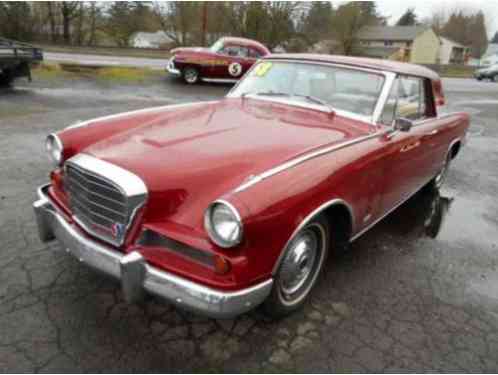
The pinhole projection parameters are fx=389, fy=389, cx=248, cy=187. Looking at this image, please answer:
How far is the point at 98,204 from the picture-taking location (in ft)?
7.47

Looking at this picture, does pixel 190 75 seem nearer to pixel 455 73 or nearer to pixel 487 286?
pixel 487 286

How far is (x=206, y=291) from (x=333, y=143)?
138 centimetres

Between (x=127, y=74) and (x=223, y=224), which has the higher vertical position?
(x=127, y=74)

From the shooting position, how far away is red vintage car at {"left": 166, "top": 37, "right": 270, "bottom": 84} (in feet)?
44.7

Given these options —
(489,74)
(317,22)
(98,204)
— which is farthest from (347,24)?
(98,204)

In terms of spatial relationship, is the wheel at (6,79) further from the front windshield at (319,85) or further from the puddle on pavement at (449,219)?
the puddle on pavement at (449,219)

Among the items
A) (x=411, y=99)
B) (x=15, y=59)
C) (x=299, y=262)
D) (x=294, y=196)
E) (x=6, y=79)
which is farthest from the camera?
(x=6, y=79)

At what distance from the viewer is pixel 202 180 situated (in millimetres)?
2240

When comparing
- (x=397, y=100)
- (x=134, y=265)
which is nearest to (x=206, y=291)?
(x=134, y=265)

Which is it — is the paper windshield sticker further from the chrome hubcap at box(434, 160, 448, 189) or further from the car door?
the chrome hubcap at box(434, 160, 448, 189)

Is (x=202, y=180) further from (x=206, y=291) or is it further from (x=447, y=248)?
(x=447, y=248)

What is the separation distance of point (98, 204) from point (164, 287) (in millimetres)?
660

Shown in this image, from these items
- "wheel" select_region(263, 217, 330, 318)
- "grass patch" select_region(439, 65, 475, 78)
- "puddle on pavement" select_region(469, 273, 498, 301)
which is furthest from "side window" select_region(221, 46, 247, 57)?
"grass patch" select_region(439, 65, 475, 78)

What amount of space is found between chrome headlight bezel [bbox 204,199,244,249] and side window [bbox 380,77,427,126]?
74.6 inches
